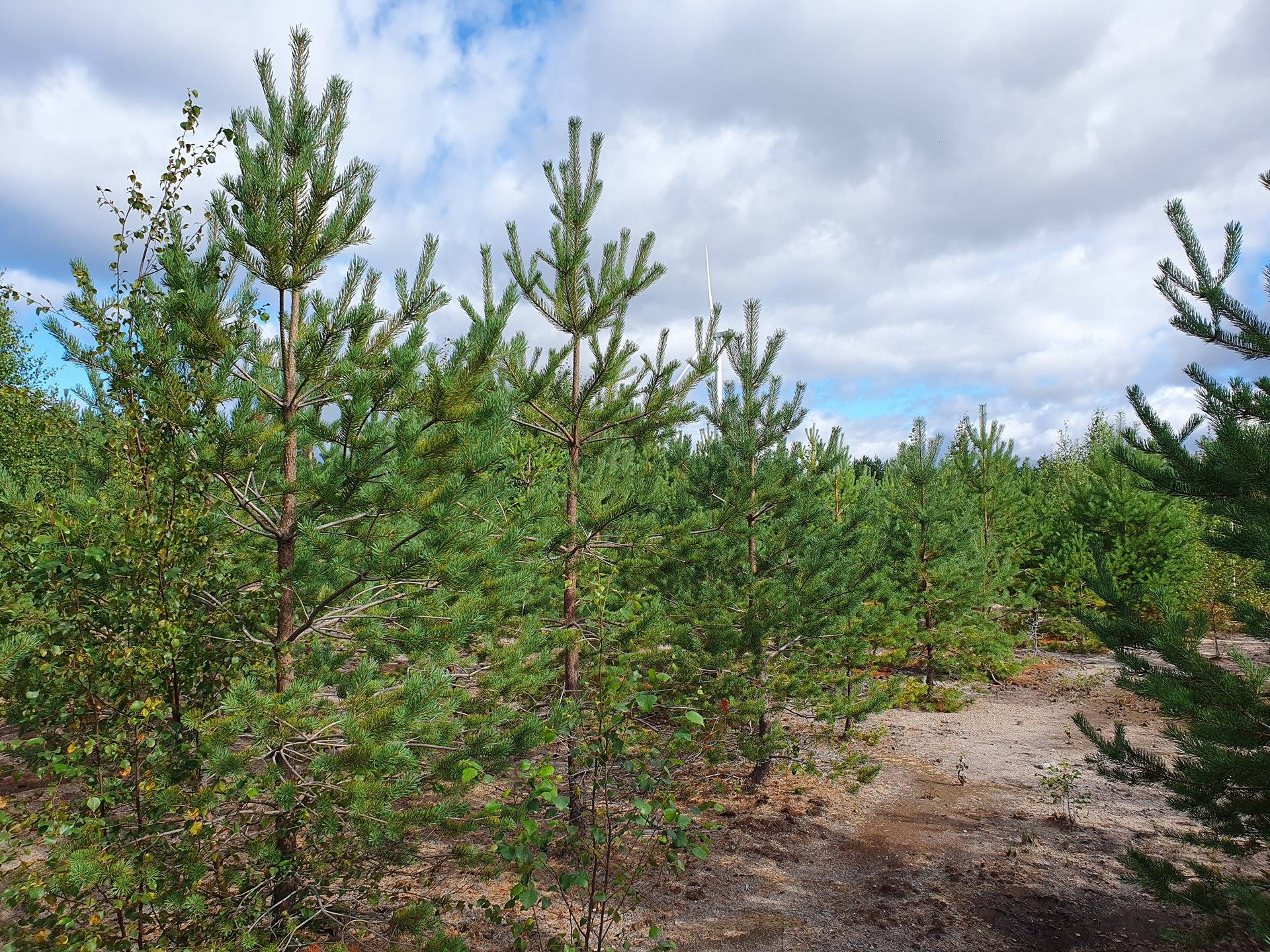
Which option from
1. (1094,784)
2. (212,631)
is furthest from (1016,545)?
(212,631)

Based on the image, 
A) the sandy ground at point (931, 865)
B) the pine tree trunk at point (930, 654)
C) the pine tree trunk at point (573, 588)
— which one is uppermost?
the pine tree trunk at point (573, 588)

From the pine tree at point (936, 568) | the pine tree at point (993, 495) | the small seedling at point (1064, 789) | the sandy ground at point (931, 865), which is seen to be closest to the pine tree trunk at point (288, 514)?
the sandy ground at point (931, 865)

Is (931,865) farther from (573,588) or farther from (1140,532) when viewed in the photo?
(1140,532)

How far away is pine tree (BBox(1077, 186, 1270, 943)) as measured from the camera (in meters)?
3.55

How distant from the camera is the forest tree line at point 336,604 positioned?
304 cm

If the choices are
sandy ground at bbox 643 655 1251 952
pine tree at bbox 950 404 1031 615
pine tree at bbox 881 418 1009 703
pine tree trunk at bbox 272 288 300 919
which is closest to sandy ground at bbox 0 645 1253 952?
sandy ground at bbox 643 655 1251 952

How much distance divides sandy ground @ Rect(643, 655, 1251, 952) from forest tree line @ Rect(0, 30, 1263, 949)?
699 mm

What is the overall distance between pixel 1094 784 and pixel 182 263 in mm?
9454

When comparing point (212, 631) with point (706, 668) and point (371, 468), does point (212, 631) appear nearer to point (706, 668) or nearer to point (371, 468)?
point (371, 468)

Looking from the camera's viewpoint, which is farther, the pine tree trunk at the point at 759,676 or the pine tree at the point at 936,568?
the pine tree at the point at 936,568

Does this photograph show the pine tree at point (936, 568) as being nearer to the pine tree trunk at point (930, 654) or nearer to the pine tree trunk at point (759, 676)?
the pine tree trunk at point (930, 654)

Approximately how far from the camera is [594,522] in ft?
20.3

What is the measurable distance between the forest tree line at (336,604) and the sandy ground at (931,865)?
0.70 metres

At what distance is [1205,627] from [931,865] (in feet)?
10.8
